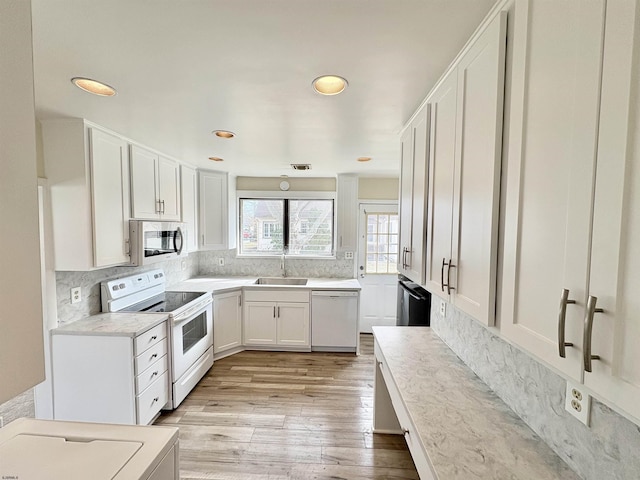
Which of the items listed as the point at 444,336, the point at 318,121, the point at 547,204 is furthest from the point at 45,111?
the point at 444,336

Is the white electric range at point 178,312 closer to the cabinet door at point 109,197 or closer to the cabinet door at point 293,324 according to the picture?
the cabinet door at point 109,197

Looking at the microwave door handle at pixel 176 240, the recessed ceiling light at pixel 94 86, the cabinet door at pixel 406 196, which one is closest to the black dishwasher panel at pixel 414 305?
the cabinet door at pixel 406 196

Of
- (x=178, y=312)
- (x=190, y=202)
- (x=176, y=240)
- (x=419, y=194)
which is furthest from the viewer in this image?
(x=190, y=202)

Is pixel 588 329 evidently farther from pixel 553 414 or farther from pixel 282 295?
pixel 282 295

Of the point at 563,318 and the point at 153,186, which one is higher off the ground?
the point at 153,186

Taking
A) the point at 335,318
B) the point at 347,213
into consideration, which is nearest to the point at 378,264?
the point at 347,213

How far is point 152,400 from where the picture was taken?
2283 mm

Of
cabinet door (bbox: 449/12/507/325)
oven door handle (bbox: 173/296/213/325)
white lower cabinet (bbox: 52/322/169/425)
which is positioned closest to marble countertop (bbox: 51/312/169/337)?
white lower cabinet (bbox: 52/322/169/425)

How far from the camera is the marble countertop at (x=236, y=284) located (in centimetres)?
352

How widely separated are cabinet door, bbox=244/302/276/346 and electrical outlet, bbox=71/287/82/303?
1760mm

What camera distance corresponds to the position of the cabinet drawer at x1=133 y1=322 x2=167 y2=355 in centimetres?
211

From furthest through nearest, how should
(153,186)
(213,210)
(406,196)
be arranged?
1. (213,210)
2. (153,186)
3. (406,196)

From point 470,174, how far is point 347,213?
3.01m

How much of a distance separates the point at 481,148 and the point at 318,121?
123cm
